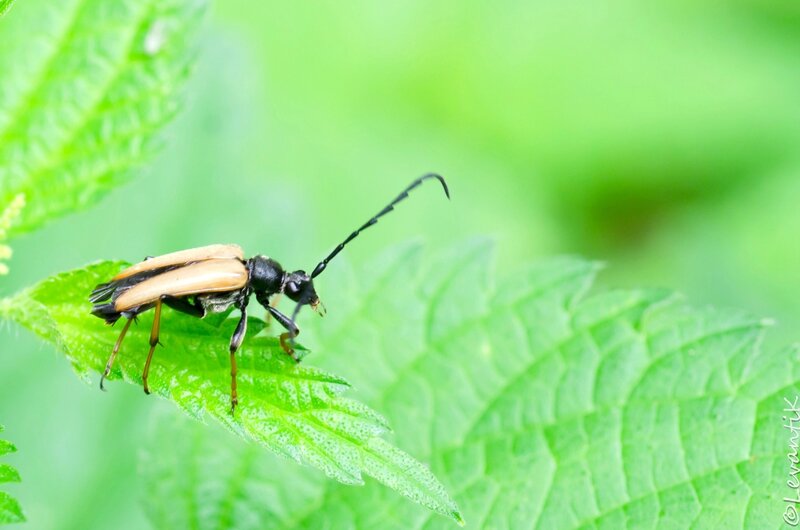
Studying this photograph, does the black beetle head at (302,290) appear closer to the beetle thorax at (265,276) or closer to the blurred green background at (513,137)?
the beetle thorax at (265,276)

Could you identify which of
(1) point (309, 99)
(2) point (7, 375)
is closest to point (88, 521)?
(2) point (7, 375)

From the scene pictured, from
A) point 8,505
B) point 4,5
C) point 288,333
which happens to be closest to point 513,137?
point 288,333

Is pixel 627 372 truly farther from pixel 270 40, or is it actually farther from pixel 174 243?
pixel 270 40

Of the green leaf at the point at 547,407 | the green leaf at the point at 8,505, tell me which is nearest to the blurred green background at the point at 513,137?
the green leaf at the point at 547,407

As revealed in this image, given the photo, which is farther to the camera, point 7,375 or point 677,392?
point 7,375

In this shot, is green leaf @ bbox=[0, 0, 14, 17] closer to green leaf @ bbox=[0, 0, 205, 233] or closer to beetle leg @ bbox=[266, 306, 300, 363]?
green leaf @ bbox=[0, 0, 205, 233]

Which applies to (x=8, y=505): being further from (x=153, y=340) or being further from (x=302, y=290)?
(x=302, y=290)
